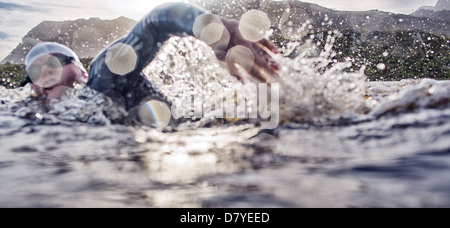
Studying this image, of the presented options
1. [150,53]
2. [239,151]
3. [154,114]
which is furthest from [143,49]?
[239,151]

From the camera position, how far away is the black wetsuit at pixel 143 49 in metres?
3.04

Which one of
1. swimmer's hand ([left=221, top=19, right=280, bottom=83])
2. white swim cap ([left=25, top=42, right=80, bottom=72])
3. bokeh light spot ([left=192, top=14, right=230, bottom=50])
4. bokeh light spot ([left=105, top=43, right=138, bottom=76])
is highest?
white swim cap ([left=25, top=42, right=80, bottom=72])

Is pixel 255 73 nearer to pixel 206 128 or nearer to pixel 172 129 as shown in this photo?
pixel 206 128

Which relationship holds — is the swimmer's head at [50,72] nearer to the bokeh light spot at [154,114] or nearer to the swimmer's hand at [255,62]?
the bokeh light spot at [154,114]

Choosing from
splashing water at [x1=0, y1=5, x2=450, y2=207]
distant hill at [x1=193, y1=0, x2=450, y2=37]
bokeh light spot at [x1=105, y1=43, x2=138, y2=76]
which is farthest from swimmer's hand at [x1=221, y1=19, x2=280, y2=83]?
distant hill at [x1=193, y1=0, x2=450, y2=37]

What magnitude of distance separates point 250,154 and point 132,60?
79.8 inches

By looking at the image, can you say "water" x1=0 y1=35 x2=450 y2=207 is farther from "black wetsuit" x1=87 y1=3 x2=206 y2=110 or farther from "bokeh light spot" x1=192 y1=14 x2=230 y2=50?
"bokeh light spot" x1=192 y1=14 x2=230 y2=50

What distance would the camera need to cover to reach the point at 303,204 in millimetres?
1315

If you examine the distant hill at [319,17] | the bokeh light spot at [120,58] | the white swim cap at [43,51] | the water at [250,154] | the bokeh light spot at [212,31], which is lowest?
the water at [250,154]

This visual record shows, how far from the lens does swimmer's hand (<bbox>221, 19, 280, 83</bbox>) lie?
236 centimetres

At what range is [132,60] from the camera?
11.6ft

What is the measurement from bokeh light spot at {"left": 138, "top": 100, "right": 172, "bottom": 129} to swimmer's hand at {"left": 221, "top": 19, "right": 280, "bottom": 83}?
4.80 ft

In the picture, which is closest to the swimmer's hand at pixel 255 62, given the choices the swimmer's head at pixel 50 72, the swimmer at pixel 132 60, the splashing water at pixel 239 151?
the swimmer at pixel 132 60

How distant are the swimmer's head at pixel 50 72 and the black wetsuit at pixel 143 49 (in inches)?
20.8
